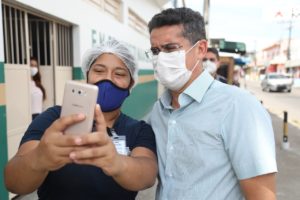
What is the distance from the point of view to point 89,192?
1525 mm

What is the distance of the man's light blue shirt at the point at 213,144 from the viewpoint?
4.68 ft

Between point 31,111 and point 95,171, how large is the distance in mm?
3461


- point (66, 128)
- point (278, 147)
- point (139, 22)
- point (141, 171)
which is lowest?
point (278, 147)

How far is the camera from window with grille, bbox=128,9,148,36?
9742mm

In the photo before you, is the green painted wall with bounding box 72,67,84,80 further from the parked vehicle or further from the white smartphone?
the parked vehicle

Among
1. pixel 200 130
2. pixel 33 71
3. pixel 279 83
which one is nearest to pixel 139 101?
pixel 33 71

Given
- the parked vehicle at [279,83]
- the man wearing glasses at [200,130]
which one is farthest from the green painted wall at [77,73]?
the parked vehicle at [279,83]

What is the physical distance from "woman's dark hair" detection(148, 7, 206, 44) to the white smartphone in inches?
28.3

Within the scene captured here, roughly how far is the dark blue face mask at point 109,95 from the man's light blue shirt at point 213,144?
0.86 feet

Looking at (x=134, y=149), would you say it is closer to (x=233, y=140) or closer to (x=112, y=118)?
(x=112, y=118)

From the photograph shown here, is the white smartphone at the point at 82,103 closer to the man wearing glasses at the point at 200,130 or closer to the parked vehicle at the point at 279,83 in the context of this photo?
the man wearing glasses at the point at 200,130

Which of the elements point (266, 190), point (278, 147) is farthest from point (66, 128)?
point (278, 147)

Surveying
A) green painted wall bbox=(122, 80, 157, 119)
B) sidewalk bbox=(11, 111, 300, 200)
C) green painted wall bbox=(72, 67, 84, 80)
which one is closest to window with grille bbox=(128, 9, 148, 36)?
green painted wall bbox=(122, 80, 157, 119)

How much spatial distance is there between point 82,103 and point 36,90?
425 centimetres
